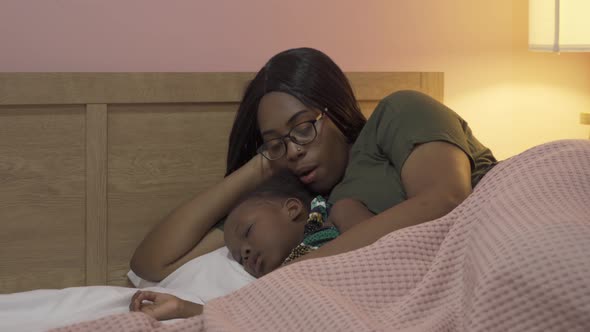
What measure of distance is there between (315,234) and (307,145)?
20 centimetres

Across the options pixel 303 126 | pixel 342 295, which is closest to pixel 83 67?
pixel 303 126

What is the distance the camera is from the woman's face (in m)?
1.61

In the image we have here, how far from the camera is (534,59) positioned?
2.28 metres

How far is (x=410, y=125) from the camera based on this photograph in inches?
59.9

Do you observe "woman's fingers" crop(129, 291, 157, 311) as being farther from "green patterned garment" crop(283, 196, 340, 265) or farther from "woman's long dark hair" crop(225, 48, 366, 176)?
"woman's long dark hair" crop(225, 48, 366, 176)

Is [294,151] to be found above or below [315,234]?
above

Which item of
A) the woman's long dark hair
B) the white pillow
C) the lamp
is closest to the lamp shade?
the lamp

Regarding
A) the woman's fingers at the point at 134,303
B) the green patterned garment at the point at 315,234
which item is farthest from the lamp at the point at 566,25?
the woman's fingers at the point at 134,303

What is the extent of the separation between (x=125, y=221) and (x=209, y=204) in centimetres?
25

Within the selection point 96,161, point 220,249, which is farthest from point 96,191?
point 220,249

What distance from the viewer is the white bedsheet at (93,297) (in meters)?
1.39

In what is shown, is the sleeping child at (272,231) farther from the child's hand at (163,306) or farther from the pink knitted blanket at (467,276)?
the pink knitted blanket at (467,276)

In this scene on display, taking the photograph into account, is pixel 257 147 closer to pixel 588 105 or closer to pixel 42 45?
pixel 42 45

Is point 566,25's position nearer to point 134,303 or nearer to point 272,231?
point 272,231
